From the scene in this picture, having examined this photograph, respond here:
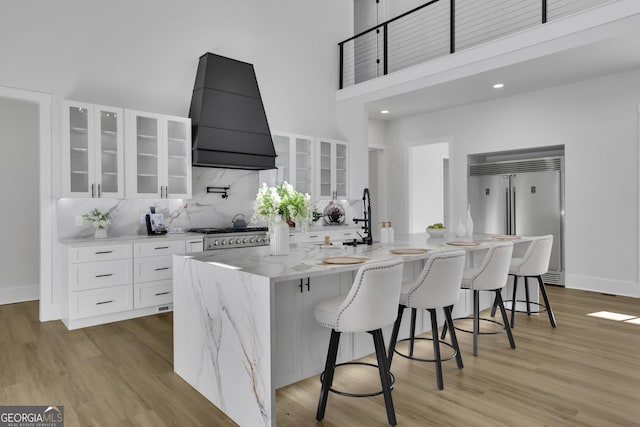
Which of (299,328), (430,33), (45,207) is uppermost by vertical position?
(430,33)

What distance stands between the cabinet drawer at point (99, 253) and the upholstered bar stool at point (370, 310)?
2851 millimetres

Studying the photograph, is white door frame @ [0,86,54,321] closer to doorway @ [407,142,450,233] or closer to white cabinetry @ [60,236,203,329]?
white cabinetry @ [60,236,203,329]

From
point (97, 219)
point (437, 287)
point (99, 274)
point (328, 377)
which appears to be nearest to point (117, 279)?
point (99, 274)

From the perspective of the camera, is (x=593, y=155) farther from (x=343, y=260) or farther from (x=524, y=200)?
(x=343, y=260)

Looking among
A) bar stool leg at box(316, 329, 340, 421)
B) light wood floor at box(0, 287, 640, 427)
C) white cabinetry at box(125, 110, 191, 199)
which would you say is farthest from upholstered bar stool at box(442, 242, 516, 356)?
white cabinetry at box(125, 110, 191, 199)

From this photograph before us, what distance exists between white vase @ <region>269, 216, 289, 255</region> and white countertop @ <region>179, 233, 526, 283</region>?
6 centimetres

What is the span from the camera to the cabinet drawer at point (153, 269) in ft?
14.6

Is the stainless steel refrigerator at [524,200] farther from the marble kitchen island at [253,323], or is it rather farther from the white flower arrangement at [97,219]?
the white flower arrangement at [97,219]

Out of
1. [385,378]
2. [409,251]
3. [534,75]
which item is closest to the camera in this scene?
[385,378]

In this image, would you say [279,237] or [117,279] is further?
[117,279]

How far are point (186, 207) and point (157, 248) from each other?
99 centimetres

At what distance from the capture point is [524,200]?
A: 6172 mm

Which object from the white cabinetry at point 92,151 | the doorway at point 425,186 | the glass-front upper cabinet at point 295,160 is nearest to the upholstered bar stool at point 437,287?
the white cabinetry at point 92,151

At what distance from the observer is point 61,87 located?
4.51 m
